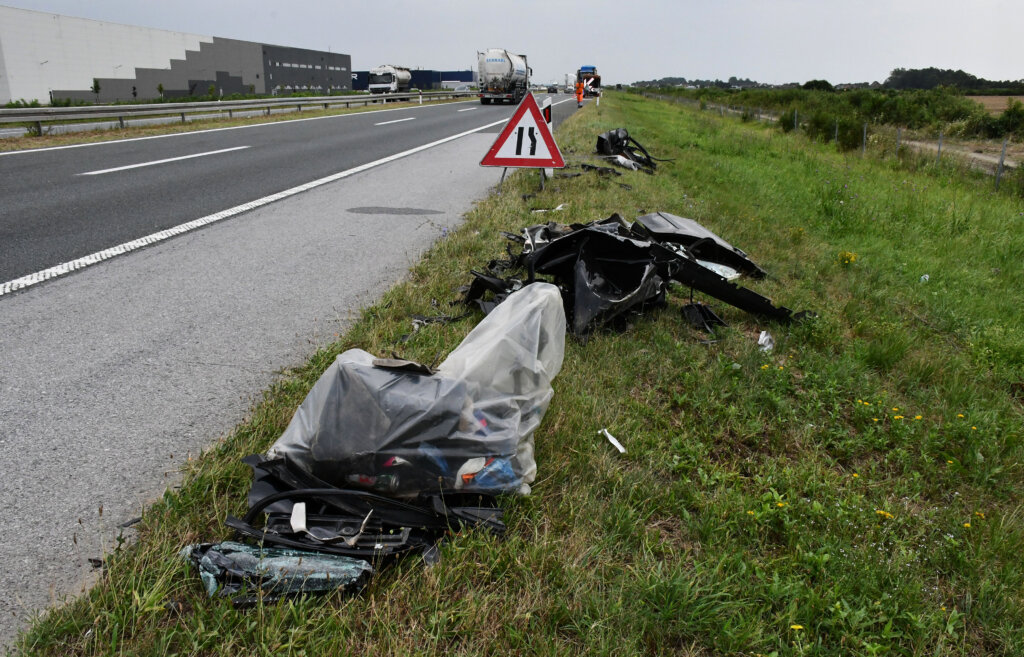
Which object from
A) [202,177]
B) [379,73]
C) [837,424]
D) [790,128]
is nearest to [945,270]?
[837,424]

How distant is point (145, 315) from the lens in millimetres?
3779

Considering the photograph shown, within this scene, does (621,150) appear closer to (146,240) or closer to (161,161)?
(161,161)

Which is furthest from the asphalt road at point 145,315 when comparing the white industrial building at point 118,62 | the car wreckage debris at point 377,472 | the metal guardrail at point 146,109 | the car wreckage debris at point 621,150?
the white industrial building at point 118,62

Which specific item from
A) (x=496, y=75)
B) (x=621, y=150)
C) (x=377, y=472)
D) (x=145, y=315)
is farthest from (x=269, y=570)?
(x=496, y=75)

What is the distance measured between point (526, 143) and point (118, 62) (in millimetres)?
49024

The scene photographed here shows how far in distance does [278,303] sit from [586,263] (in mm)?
2006

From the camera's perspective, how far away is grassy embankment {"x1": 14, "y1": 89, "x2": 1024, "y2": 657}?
173 centimetres

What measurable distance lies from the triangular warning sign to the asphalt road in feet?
2.47

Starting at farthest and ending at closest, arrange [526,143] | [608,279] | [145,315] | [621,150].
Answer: [621,150] < [526,143] < [608,279] < [145,315]

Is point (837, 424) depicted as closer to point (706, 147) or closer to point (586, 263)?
point (586, 263)

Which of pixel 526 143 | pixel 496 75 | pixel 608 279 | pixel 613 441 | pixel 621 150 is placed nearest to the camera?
pixel 613 441

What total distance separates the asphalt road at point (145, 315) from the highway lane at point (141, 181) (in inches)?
1.6

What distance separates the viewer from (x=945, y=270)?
683 cm

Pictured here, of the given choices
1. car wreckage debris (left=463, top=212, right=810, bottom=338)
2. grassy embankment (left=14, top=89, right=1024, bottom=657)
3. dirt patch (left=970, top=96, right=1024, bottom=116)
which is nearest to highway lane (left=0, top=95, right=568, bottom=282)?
grassy embankment (left=14, top=89, right=1024, bottom=657)
